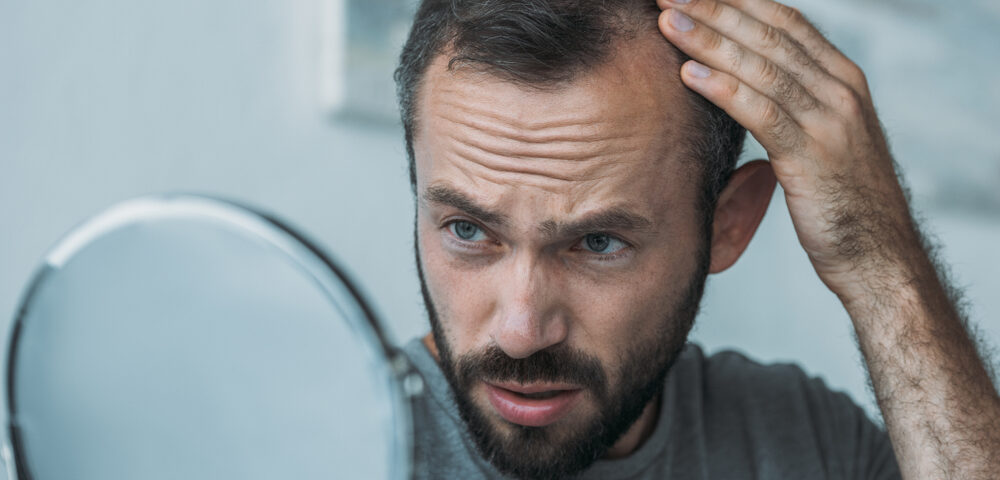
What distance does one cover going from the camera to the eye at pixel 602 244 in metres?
1.13

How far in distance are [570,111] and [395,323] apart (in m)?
1.00

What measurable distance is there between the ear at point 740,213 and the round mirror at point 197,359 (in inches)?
31.8

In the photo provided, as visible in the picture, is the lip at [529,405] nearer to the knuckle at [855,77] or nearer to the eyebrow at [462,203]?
the eyebrow at [462,203]

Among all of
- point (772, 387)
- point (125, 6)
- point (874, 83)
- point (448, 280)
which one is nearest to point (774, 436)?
point (772, 387)

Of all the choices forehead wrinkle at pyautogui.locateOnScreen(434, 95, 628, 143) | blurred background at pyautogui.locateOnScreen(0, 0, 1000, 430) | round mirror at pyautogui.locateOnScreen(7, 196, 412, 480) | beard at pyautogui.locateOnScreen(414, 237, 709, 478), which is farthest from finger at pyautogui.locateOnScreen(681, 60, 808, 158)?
round mirror at pyautogui.locateOnScreen(7, 196, 412, 480)

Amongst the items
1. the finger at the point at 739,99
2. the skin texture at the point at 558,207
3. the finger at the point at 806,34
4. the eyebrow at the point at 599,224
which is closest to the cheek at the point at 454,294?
the skin texture at the point at 558,207

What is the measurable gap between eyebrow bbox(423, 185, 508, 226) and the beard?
152 millimetres

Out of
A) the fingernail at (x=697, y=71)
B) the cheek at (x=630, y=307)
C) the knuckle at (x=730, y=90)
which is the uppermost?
the fingernail at (x=697, y=71)

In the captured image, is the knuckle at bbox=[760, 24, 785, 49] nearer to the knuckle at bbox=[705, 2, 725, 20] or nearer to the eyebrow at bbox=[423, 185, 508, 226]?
the knuckle at bbox=[705, 2, 725, 20]

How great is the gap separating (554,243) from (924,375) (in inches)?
20.2

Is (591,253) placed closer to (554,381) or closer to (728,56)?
(554,381)

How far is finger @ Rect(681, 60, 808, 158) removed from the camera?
112cm

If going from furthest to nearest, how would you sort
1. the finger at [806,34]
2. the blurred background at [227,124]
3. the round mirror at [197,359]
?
the blurred background at [227,124] → the finger at [806,34] → the round mirror at [197,359]

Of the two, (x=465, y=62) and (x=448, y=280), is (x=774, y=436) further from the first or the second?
(x=465, y=62)
